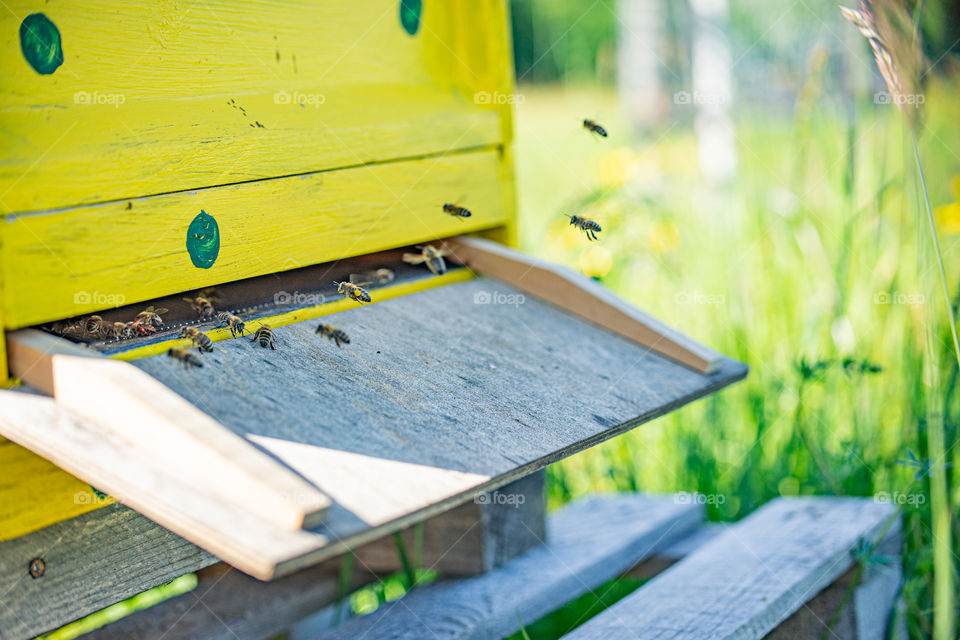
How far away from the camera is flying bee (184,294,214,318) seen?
5.04 feet

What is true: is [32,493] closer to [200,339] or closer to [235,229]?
[200,339]

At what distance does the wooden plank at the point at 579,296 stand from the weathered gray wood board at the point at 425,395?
0.03m

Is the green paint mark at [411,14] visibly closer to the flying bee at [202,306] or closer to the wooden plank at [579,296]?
the wooden plank at [579,296]

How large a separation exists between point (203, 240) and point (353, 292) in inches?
11.4

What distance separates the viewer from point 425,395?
1.41 metres

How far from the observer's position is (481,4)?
2.11 meters

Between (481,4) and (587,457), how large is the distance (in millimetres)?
1690

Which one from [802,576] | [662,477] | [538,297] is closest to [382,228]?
[538,297]

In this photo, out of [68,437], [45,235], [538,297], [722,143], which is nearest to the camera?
[68,437]

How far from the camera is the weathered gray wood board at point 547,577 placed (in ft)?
6.44

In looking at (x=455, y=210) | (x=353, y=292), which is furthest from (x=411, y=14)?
(x=353, y=292)

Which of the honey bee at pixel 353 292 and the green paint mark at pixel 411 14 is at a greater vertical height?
the green paint mark at pixel 411 14

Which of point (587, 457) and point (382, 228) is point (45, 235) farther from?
point (587, 457)

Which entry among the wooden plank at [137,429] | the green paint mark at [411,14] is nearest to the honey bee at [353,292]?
the wooden plank at [137,429]
